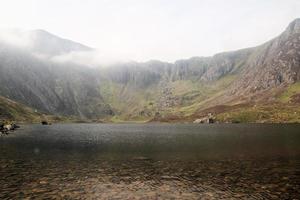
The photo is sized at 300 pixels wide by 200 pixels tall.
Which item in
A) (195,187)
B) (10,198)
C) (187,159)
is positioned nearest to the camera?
(10,198)

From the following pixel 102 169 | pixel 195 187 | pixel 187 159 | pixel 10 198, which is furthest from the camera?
pixel 187 159

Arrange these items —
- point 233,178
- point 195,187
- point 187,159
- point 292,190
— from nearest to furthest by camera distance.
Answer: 1. point 292,190
2. point 195,187
3. point 233,178
4. point 187,159

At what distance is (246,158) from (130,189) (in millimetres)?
35856

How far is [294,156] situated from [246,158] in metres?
10.9

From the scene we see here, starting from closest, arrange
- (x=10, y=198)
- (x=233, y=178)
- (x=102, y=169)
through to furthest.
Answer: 1. (x=10, y=198)
2. (x=233, y=178)
3. (x=102, y=169)

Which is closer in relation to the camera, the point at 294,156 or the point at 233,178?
the point at 233,178

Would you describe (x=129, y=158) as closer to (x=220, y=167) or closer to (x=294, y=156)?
(x=220, y=167)

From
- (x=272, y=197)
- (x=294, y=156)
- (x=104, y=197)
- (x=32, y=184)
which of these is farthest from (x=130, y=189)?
(x=294, y=156)

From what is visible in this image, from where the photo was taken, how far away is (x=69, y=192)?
41.7 metres

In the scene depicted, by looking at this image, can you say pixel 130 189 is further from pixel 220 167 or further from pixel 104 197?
pixel 220 167

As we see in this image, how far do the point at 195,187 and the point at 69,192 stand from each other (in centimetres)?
1668

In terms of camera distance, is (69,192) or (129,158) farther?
(129,158)

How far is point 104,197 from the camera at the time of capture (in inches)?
1553

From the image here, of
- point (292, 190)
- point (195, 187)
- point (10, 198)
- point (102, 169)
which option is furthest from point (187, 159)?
point (10, 198)
